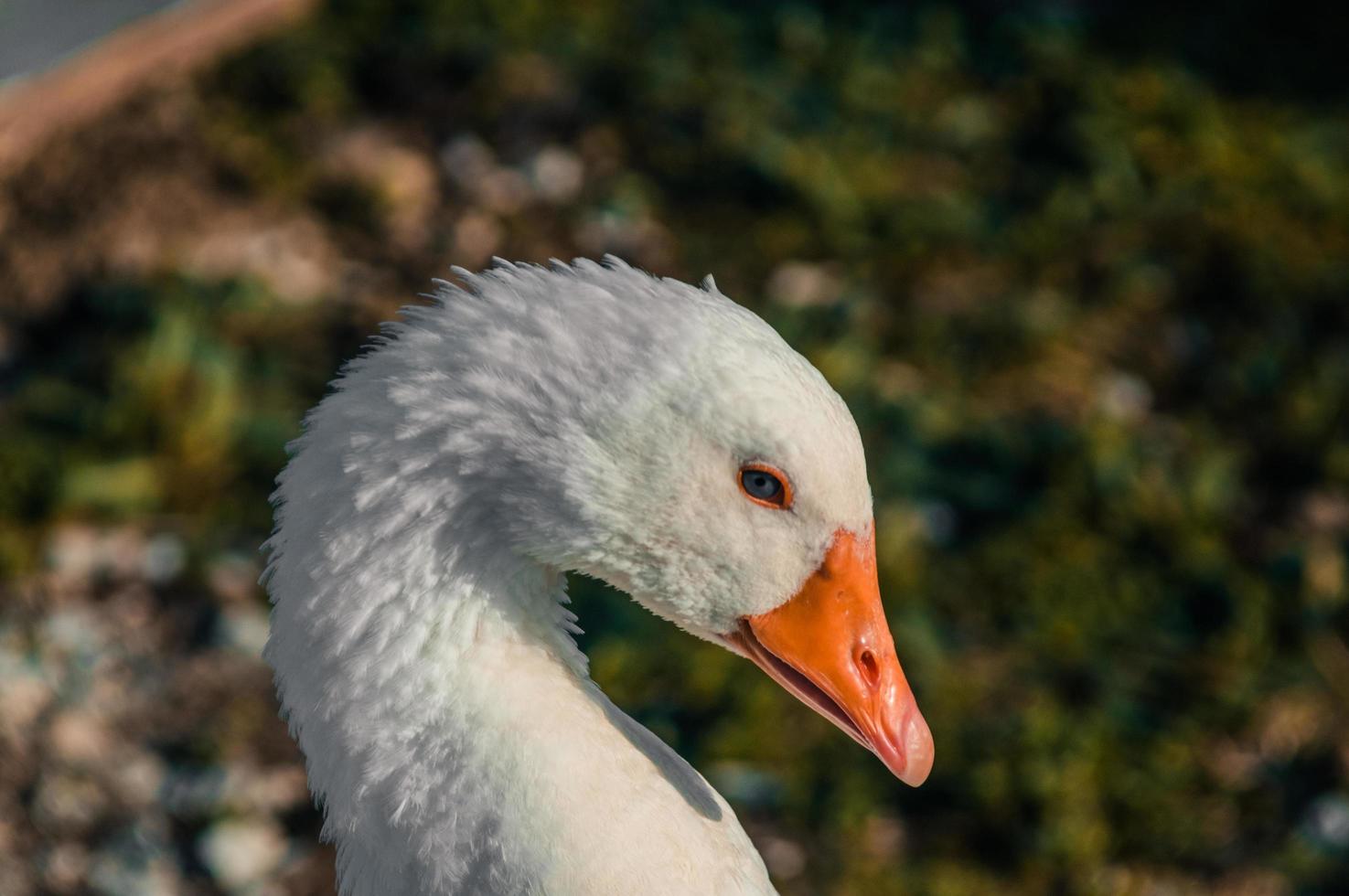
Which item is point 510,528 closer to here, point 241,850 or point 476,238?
point 241,850

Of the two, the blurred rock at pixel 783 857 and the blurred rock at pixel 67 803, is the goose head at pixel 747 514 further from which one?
the blurred rock at pixel 67 803

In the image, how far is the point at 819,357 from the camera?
498cm

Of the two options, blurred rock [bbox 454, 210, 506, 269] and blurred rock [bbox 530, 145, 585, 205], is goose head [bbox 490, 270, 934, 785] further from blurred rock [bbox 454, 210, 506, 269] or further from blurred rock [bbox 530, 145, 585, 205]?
blurred rock [bbox 530, 145, 585, 205]

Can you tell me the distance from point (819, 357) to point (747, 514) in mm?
2940

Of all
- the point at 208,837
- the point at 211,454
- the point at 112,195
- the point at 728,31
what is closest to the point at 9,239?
the point at 112,195

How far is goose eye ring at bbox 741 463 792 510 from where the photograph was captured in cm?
204

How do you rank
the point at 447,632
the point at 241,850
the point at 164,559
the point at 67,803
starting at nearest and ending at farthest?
the point at 447,632, the point at 241,850, the point at 67,803, the point at 164,559

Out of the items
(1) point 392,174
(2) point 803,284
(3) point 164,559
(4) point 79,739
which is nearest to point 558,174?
(1) point 392,174

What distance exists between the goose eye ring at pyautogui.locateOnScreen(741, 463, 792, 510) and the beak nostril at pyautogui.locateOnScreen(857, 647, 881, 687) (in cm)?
29

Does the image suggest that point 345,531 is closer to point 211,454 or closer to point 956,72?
point 211,454

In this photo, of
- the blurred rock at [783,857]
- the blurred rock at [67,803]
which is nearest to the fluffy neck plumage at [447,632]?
the blurred rock at [783,857]

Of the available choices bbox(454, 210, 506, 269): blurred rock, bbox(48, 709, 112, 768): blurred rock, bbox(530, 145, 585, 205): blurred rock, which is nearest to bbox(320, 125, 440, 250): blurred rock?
bbox(454, 210, 506, 269): blurred rock

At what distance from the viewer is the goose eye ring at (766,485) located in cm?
204

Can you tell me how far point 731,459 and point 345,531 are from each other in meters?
0.53
